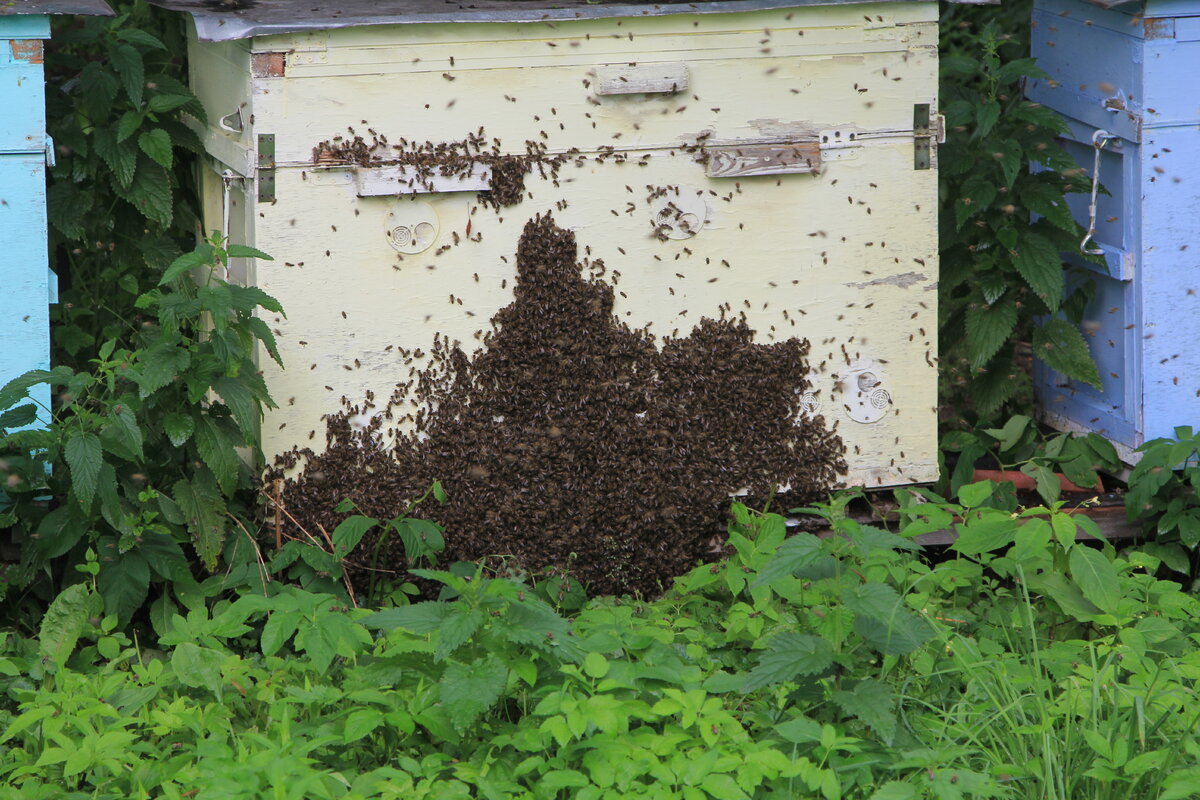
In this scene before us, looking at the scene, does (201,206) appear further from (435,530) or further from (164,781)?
(164,781)

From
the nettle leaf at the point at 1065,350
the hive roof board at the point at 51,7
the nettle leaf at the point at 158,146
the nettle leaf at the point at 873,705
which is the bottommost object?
the nettle leaf at the point at 873,705

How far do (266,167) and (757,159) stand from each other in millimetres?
1424

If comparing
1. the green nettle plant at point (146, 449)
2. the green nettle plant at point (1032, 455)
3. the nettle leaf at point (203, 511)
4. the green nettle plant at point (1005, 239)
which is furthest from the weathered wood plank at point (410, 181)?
the green nettle plant at point (1032, 455)

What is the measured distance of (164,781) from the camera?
2.78m

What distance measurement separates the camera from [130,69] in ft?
12.9

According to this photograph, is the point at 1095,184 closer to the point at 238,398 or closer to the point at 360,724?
the point at 238,398

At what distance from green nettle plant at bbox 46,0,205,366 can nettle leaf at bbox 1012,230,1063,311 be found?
2658mm

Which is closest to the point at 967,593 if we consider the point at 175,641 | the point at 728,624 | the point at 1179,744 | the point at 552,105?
the point at 728,624

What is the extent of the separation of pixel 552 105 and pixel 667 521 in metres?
1.32

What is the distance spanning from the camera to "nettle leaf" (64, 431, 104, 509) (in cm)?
327

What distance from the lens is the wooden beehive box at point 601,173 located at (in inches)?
144

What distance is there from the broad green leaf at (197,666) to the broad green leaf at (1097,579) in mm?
2208

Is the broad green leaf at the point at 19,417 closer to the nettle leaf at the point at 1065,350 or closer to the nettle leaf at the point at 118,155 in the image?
the nettle leaf at the point at 118,155

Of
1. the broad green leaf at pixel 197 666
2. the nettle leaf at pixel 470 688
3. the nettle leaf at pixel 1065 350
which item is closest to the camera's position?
the nettle leaf at pixel 470 688
